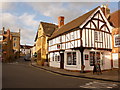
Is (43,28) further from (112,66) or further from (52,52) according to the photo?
(112,66)

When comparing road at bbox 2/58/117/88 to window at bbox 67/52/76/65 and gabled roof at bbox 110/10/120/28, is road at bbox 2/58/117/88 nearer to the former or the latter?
window at bbox 67/52/76/65

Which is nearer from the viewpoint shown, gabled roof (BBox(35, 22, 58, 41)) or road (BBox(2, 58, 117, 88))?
road (BBox(2, 58, 117, 88))

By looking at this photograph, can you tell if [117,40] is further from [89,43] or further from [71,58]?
[71,58]

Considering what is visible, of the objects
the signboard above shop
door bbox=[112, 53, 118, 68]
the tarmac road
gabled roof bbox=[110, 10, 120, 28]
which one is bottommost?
the tarmac road

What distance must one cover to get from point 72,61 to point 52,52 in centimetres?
770

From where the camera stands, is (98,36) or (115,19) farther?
(115,19)

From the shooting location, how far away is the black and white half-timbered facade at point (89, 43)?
16.7 m

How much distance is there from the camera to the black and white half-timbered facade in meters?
16.7

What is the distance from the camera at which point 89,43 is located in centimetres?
1686

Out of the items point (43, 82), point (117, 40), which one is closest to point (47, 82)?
point (43, 82)

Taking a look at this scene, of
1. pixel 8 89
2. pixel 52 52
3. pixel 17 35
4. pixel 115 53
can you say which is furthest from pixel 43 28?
pixel 17 35

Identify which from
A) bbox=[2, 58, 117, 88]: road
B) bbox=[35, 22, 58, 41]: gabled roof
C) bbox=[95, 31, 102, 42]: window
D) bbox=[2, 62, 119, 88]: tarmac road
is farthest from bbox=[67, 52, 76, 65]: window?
bbox=[35, 22, 58, 41]: gabled roof

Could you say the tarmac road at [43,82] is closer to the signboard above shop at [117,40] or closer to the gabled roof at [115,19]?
the signboard above shop at [117,40]

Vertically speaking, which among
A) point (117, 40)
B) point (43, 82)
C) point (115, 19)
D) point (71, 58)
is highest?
point (115, 19)
